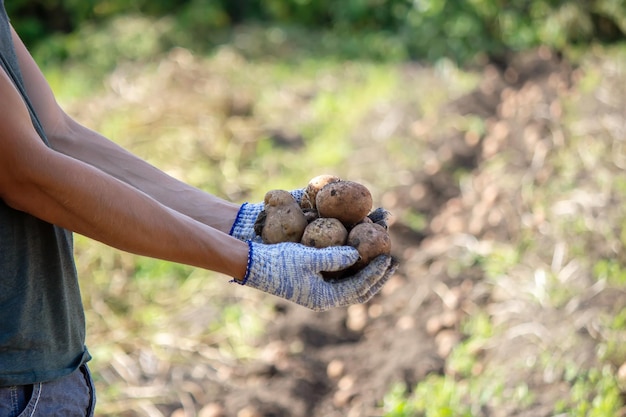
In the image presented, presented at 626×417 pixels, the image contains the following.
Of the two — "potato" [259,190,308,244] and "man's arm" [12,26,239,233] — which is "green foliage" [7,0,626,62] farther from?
"man's arm" [12,26,239,233]

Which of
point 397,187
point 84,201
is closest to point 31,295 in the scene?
point 84,201

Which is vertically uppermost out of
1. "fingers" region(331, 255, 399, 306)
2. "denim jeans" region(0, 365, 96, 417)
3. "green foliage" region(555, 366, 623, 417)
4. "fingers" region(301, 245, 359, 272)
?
"fingers" region(301, 245, 359, 272)

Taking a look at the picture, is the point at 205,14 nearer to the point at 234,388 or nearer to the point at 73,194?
the point at 234,388

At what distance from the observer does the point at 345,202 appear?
6.65ft

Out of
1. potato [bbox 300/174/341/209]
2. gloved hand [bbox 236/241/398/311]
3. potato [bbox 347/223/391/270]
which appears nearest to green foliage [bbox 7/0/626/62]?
potato [bbox 300/174/341/209]

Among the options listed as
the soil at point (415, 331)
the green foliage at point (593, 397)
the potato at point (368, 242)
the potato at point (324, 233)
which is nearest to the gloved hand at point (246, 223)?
the potato at point (324, 233)

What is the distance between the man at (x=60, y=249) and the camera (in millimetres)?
1481

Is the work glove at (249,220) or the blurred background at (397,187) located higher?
the work glove at (249,220)

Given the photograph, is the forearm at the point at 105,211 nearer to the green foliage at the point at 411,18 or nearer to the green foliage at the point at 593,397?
the green foliage at the point at 593,397

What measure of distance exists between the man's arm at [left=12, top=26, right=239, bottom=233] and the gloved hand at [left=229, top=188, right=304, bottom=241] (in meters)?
0.02

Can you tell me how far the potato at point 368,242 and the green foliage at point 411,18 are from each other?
20.5ft

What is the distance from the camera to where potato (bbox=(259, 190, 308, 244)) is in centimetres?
196

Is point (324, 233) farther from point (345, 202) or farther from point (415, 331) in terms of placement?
point (415, 331)

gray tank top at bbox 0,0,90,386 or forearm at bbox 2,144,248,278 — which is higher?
forearm at bbox 2,144,248,278
